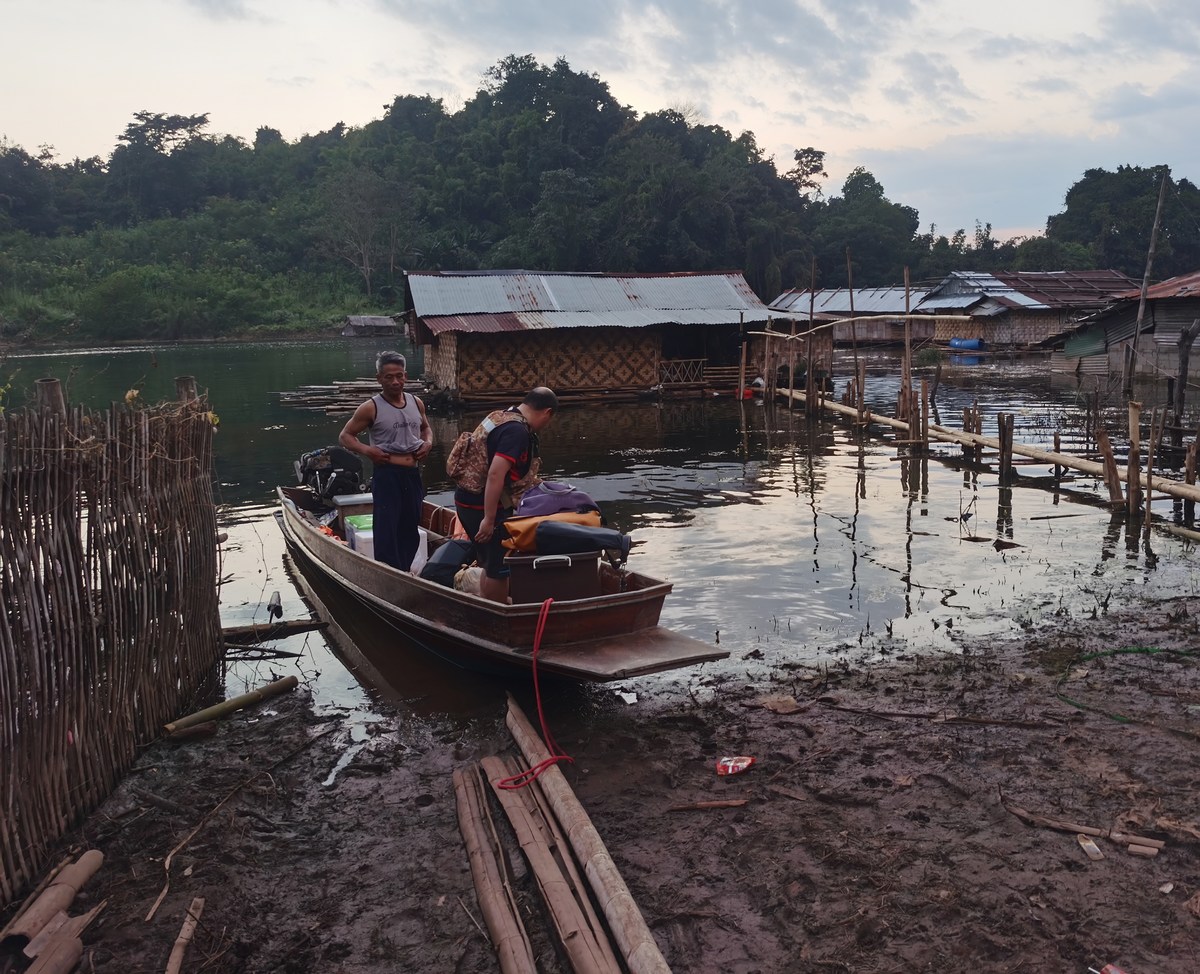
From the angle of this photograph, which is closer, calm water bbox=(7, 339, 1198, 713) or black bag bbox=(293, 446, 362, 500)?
calm water bbox=(7, 339, 1198, 713)

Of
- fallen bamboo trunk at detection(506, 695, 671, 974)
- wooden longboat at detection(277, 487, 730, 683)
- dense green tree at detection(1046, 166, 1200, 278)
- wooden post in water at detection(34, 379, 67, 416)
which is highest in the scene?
dense green tree at detection(1046, 166, 1200, 278)

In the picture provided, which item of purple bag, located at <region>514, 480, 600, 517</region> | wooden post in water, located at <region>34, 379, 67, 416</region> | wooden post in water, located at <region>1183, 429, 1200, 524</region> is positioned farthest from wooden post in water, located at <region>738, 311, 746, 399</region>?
wooden post in water, located at <region>34, 379, 67, 416</region>

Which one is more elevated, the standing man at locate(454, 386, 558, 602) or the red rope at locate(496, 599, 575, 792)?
the standing man at locate(454, 386, 558, 602)

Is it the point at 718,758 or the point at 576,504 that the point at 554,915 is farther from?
the point at 576,504

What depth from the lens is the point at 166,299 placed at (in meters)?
57.0

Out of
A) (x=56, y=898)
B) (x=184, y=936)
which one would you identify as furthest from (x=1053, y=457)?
(x=56, y=898)

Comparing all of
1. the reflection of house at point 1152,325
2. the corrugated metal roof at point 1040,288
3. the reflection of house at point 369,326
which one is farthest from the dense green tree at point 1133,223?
the reflection of house at point 369,326

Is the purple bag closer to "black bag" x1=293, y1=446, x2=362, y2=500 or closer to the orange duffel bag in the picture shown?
the orange duffel bag

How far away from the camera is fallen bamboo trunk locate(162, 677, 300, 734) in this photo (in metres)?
5.75

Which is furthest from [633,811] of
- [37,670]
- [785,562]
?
[785,562]

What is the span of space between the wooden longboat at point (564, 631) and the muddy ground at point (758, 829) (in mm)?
413

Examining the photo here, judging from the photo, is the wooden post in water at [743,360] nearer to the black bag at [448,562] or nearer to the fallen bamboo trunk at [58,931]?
the black bag at [448,562]

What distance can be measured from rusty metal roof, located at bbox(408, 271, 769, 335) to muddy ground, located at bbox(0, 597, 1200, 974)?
19.1 metres

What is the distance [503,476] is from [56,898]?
314 centimetres
